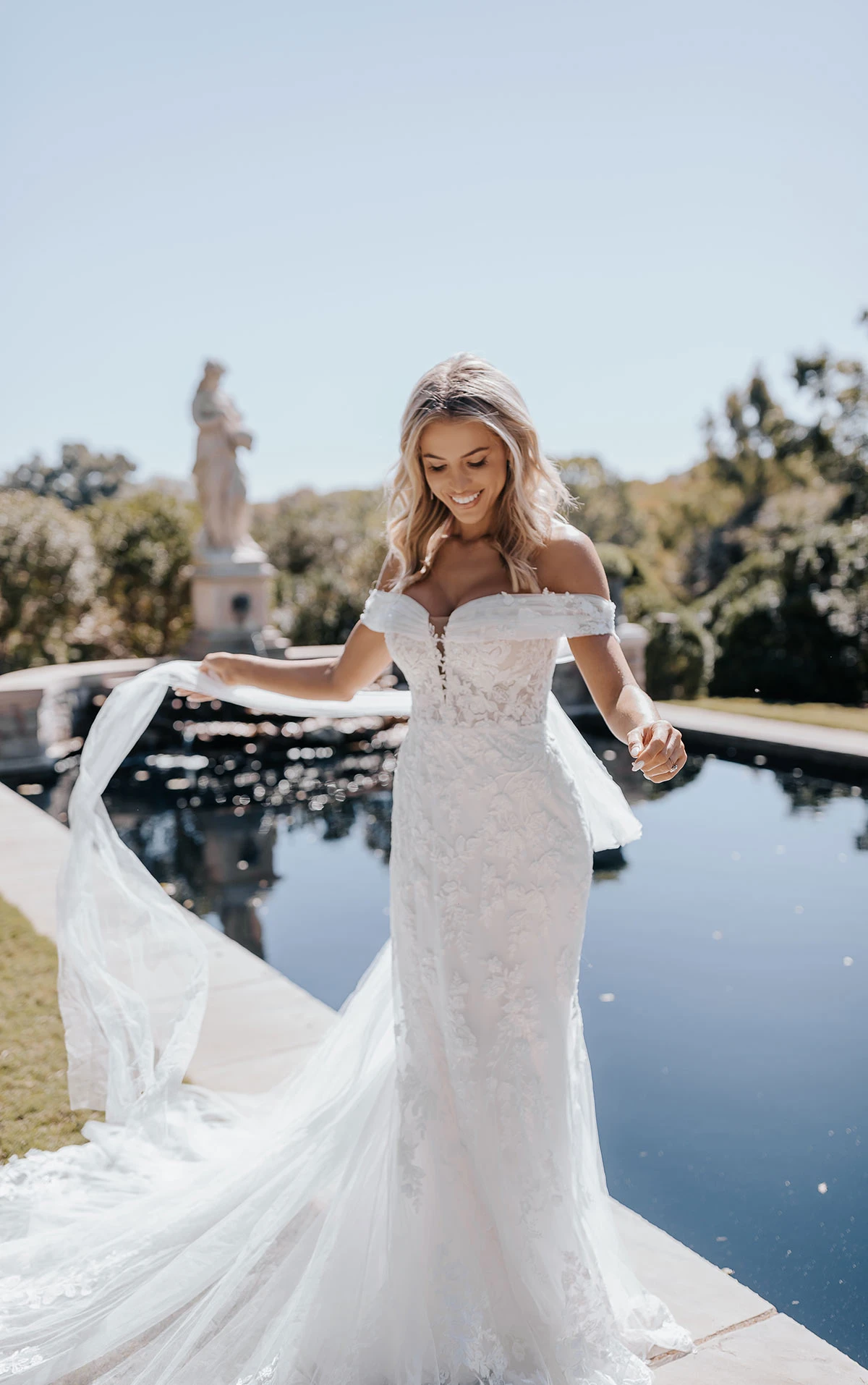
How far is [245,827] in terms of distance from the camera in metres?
7.91

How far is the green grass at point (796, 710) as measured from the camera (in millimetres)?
10914

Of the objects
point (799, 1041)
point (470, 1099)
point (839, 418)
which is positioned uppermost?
point (839, 418)

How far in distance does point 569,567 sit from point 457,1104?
1168mm

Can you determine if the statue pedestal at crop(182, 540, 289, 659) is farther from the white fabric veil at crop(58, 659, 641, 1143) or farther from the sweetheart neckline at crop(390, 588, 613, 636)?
the sweetheart neckline at crop(390, 588, 613, 636)

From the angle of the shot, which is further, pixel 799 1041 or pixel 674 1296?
pixel 799 1041

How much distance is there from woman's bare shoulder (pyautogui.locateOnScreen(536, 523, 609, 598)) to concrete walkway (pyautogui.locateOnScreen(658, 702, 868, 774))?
7.65 m

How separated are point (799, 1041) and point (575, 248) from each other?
17.7 metres

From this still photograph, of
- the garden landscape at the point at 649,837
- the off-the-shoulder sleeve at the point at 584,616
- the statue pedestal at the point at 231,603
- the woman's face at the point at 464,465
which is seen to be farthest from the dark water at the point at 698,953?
the statue pedestal at the point at 231,603

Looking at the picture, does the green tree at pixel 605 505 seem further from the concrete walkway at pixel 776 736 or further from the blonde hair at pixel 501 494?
the blonde hair at pixel 501 494

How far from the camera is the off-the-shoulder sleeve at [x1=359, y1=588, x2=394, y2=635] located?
7.35ft

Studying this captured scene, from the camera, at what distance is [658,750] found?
5.74 ft

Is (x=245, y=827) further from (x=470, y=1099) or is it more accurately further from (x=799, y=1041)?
(x=470, y=1099)

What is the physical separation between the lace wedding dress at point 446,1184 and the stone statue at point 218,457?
11136mm

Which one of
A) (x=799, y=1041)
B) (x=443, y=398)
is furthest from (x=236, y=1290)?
(x=799, y=1041)
